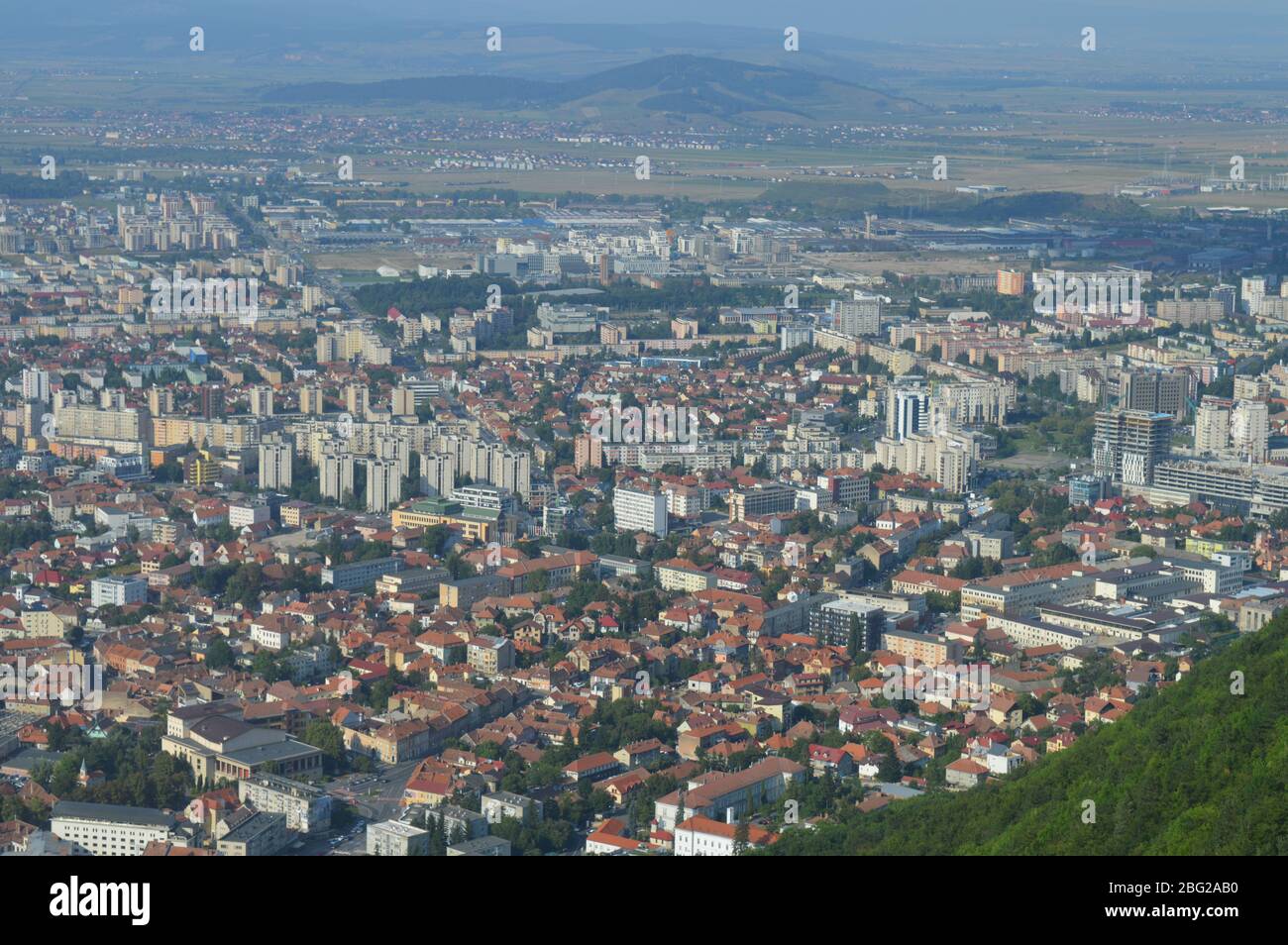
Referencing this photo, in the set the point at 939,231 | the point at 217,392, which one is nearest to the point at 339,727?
the point at 217,392

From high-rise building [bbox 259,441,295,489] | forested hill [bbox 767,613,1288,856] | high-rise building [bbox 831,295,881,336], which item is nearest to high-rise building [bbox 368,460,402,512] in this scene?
high-rise building [bbox 259,441,295,489]

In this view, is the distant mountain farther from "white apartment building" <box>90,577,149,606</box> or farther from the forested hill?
the forested hill

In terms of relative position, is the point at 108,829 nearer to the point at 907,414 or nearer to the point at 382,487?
the point at 382,487

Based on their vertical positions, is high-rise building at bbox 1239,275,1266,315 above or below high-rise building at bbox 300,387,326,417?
above

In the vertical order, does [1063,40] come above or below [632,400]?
above

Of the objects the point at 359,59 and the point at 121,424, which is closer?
the point at 121,424

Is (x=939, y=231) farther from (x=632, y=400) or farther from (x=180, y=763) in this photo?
(x=180, y=763)

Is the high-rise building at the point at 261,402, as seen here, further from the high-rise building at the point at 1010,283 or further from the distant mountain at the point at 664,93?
the distant mountain at the point at 664,93
